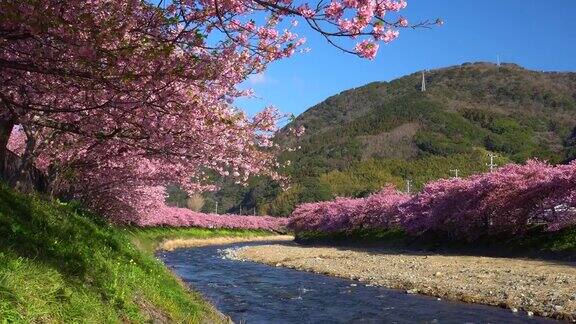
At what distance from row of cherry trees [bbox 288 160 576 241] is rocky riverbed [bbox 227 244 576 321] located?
3780 millimetres

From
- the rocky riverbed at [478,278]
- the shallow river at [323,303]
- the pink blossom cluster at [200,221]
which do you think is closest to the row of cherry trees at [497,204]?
the rocky riverbed at [478,278]

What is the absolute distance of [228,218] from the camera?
107875 millimetres

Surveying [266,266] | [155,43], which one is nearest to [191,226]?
[266,266]

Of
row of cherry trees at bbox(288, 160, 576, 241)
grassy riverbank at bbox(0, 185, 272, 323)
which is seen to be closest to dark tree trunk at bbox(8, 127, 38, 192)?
grassy riverbank at bbox(0, 185, 272, 323)

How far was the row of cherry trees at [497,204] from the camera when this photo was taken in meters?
28.7

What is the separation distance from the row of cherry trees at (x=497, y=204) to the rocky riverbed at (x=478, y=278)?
3.78 meters

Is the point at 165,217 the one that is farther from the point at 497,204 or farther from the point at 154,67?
the point at 154,67

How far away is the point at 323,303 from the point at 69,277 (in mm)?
13275

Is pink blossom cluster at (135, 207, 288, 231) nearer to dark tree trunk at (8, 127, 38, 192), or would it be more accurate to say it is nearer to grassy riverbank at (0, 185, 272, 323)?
dark tree trunk at (8, 127, 38, 192)

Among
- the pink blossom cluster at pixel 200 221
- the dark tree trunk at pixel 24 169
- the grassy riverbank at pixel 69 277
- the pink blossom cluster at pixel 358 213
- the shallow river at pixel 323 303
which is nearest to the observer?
the grassy riverbank at pixel 69 277

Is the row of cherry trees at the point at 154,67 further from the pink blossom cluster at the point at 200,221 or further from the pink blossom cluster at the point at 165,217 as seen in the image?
the pink blossom cluster at the point at 200,221

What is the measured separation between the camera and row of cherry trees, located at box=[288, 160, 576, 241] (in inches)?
1132

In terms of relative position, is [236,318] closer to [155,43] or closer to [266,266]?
[155,43]

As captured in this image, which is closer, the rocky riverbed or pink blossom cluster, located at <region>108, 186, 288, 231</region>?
the rocky riverbed
